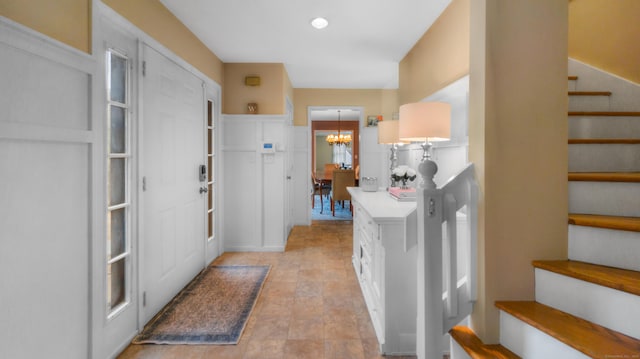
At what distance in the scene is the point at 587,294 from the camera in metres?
1.10

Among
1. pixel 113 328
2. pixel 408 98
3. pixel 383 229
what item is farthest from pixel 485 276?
pixel 408 98

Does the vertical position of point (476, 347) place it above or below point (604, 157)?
below

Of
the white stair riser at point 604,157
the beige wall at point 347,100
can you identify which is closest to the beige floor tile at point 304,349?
the white stair riser at point 604,157

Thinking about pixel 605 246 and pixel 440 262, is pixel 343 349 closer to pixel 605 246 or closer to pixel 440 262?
pixel 440 262

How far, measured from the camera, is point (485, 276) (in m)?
1.27

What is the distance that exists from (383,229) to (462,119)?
1253 mm

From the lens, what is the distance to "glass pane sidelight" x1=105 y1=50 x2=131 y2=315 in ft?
6.24

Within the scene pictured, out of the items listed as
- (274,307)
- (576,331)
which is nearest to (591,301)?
(576,331)

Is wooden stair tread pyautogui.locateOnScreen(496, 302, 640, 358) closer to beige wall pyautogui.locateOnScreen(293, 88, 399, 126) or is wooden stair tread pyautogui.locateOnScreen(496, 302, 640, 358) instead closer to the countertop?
the countertop

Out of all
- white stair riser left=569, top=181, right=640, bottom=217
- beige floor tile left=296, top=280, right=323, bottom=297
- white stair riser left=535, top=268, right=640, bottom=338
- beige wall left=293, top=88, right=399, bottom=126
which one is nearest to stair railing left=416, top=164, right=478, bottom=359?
white stair riser left=535, top=268, right=640, bottom=338

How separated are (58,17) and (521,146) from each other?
7.16 ft

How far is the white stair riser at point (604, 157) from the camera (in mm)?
1660

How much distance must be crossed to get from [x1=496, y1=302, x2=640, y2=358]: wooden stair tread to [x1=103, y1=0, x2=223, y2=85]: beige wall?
2641 millimetres

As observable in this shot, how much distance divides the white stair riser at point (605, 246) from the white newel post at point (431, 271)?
1.85ft
